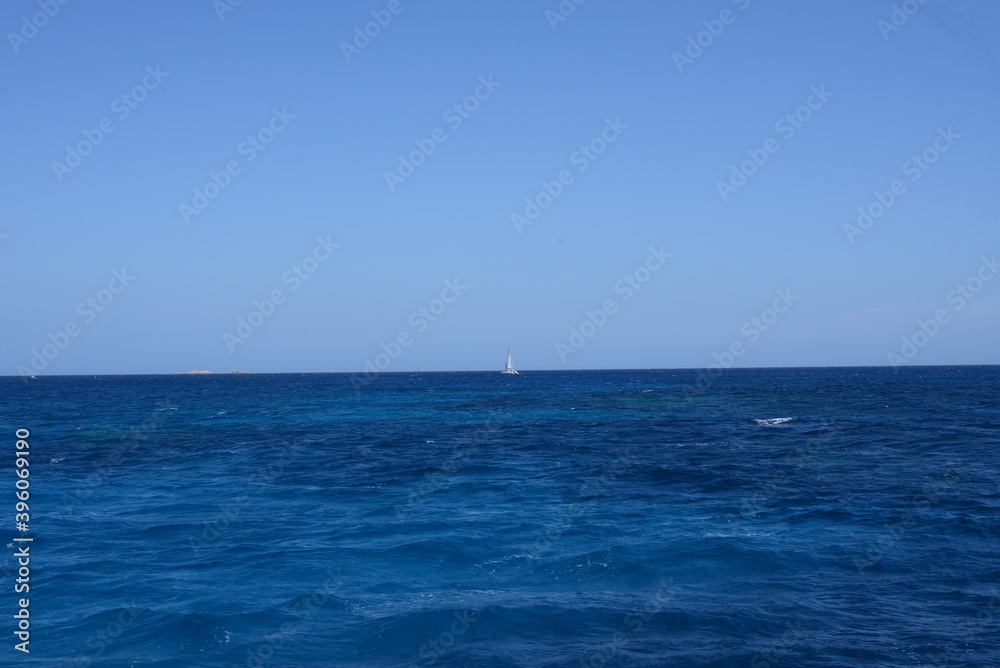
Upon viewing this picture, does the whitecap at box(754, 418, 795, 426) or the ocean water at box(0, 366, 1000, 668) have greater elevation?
the whitecap at box(754, 418, 795, 426)

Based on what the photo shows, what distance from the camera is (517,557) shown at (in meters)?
17.3

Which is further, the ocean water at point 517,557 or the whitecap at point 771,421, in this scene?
the whitecap at point 771,421

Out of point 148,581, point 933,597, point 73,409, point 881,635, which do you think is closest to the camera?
point 881,635

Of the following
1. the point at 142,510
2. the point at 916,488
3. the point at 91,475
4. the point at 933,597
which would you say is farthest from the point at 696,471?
the point at 91,475

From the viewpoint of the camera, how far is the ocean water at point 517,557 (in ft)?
40.3

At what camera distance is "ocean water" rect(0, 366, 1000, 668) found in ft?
40.3

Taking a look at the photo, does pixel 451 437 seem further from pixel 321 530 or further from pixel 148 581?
pixel 148 581

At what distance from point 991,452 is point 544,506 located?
2287 cm

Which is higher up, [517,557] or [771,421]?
[771,421]

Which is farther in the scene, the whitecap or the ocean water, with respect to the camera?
the whitecap

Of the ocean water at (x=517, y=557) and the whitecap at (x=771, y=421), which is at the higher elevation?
the whitecap at (x=771, y=421)

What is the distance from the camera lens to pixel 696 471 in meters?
28.4

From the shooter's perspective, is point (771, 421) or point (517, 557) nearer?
point (517, 557)

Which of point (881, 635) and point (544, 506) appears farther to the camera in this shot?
point (544, 506)
